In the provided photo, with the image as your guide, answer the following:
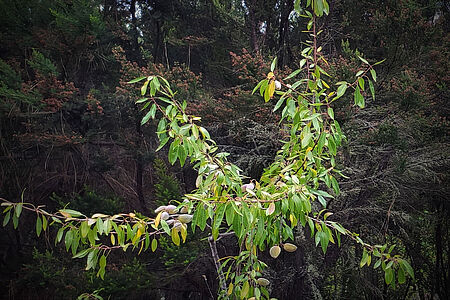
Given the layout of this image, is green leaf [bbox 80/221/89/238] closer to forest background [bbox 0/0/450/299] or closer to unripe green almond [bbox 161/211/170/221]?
unripe green almond [bbox 161/211/170/221]

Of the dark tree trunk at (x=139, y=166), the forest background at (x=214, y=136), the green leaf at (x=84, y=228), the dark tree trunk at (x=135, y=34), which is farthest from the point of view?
the dark tree trunk at (x=135, y=34)

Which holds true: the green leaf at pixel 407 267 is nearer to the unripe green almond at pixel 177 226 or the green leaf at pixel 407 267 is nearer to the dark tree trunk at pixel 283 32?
the unripe green almond at pixel 177 226

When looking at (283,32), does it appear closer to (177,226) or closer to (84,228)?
(177,226)

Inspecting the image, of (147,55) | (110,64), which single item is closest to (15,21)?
(110,64)

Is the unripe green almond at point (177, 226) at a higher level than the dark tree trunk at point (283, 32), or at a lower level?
lower

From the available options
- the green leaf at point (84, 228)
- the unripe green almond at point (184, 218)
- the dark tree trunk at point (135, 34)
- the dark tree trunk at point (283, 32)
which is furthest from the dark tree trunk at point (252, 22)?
the green leaf at point (84, 228)

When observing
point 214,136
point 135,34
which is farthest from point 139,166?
point 135,34

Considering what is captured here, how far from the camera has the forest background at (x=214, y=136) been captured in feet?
9.89

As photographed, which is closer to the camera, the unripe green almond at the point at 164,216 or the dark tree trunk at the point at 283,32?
the unripe green almond at the point at 164,216

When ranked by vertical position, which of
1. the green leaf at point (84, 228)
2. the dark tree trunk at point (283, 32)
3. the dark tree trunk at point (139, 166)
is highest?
the dark tree trunk at point (283, 32)

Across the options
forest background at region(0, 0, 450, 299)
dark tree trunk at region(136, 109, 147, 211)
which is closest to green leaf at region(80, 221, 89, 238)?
forest background at region(0, 0, 450, 299)

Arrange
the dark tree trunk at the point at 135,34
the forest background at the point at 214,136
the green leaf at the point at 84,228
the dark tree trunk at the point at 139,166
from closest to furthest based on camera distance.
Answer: the green leaf at the point at 84,228 → the forest background at the point at 214,136 → the dark tree trunk at the point at 139,166 → the dark tree trunk at the point at 135,34

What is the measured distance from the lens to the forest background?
302 cm

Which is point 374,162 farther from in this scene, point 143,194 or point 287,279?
point 143,194
